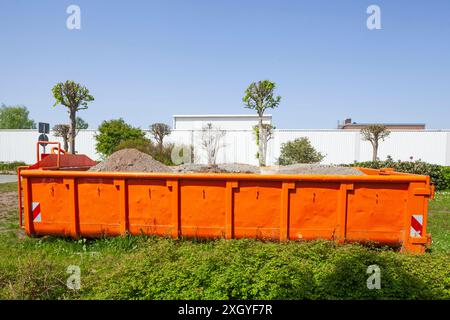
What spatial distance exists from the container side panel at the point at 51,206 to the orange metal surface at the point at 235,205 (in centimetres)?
2

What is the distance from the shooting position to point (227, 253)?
3.58 m

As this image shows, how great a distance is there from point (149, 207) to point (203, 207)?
841mm

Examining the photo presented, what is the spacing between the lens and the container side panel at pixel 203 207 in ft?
13.8

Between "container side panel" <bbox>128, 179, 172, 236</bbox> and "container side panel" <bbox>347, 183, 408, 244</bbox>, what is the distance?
8.95 feet

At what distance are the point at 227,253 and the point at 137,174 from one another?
1826mm

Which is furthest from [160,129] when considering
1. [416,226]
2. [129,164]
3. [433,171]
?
[416,226]

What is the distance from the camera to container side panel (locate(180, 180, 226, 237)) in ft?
13.8

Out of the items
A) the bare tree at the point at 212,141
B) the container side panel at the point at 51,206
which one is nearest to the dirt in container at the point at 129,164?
the container side panel at the point at 51,206

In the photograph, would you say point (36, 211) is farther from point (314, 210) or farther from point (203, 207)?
point (314, 210)

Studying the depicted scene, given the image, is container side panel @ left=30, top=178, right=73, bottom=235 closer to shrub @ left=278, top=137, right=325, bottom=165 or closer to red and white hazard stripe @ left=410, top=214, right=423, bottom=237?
red and white hazard stripe @ left=410, top=214, right=423, bottom=237

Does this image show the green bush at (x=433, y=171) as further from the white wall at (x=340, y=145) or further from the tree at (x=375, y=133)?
the white wall at (x=340, y=145)
